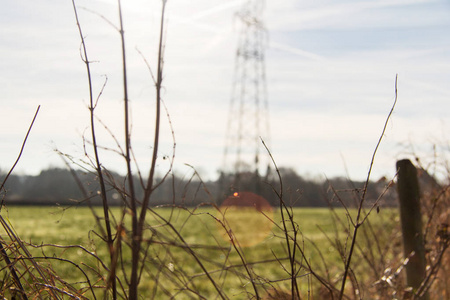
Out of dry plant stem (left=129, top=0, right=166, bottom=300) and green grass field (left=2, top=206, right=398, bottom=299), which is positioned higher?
dry plant stem (left=129, top=0, right=166, bottom=300)

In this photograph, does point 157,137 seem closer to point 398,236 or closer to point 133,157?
point 133,157

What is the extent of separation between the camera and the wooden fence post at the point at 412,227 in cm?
224

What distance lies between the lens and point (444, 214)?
3.35 metres

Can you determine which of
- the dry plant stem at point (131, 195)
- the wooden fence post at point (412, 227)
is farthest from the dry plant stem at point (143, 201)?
the wooden fence post at point (412, 227)

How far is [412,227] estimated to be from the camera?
2.26 m

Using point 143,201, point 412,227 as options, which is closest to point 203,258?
point 143,201

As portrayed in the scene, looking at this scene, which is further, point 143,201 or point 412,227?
point 412,227

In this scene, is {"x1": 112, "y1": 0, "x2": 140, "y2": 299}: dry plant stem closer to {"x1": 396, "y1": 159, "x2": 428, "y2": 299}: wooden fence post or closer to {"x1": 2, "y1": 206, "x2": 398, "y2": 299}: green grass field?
{"x1": 2, "y1": 206, "x2": 398, "y2": 299}: green grass field

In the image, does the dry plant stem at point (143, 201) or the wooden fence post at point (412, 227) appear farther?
the wooden fence post at point (412, 227)

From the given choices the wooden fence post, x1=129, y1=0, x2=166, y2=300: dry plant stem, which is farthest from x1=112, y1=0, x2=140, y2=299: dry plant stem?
the wooden fence post

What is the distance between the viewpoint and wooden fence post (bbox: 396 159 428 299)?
2.24 metres

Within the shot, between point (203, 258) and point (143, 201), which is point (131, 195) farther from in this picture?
point (203, 258)

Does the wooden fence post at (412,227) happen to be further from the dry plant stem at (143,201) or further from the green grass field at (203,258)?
the dry plant stem at (143,201)

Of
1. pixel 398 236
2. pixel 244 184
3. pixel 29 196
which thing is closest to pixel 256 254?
pixel 398 236
